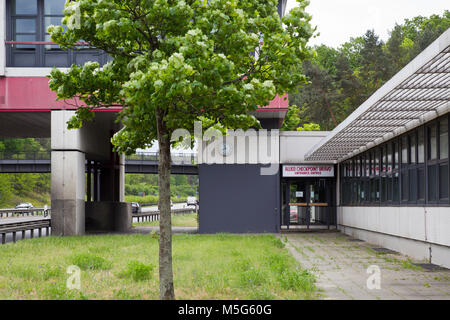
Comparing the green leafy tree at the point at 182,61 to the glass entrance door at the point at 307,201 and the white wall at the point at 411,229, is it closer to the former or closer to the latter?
the white wall at the point at 411,229

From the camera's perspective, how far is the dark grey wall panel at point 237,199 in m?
23.0

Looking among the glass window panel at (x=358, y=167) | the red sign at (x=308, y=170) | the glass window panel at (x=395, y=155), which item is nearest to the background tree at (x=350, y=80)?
the red sign at (x=308, y=170)

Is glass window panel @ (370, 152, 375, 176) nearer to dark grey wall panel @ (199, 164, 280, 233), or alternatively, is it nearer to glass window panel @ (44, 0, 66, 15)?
dark grey wall panel @ (199, 164, 280, 233)

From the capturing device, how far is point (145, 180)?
4173 inches

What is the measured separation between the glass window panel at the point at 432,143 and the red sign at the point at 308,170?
11.8m

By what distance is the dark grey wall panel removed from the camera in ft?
75.5

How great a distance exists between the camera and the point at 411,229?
→ 1402 cm

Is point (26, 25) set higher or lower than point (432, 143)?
higher

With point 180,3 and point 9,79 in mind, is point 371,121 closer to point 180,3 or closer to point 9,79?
point 180,3

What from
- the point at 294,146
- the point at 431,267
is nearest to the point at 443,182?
the point at 431,267

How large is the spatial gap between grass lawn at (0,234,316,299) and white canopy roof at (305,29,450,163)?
153 inches

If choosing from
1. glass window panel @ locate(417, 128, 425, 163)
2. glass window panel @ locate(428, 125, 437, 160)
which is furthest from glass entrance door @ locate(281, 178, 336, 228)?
glass window panel @ locate(428, 125, 437, 160)

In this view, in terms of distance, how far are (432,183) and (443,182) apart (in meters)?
0.73

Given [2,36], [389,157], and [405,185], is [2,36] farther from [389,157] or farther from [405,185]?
[405,185]
